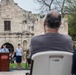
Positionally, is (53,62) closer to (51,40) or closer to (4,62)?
(51,40)

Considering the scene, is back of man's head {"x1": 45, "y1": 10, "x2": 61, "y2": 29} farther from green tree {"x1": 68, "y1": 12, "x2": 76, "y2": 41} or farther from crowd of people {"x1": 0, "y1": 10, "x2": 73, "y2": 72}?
green tree {"x1": 68, "y1": 12, "x2": 76, "y2": 41}

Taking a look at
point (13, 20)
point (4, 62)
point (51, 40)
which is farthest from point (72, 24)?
point (51, 40)

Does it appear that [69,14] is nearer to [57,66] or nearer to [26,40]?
[26,40]

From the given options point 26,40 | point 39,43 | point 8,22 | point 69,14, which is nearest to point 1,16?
point 8,22

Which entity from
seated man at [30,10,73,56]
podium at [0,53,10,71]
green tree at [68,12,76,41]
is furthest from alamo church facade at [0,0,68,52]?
seated man at [30,10,73,56]

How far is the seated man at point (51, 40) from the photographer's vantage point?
16.1ft

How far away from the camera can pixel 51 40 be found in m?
4.91

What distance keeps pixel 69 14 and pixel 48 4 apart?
175 inches

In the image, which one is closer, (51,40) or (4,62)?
(51,40)

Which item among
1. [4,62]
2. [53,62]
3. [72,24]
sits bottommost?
[72,24]

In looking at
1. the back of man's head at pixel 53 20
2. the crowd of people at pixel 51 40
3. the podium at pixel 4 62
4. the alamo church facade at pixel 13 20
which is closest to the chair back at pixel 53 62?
the crowd of people at pixel 51 40

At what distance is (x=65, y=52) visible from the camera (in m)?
4.87

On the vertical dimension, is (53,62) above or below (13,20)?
above

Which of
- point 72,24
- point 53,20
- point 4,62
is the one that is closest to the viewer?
point 53,20
